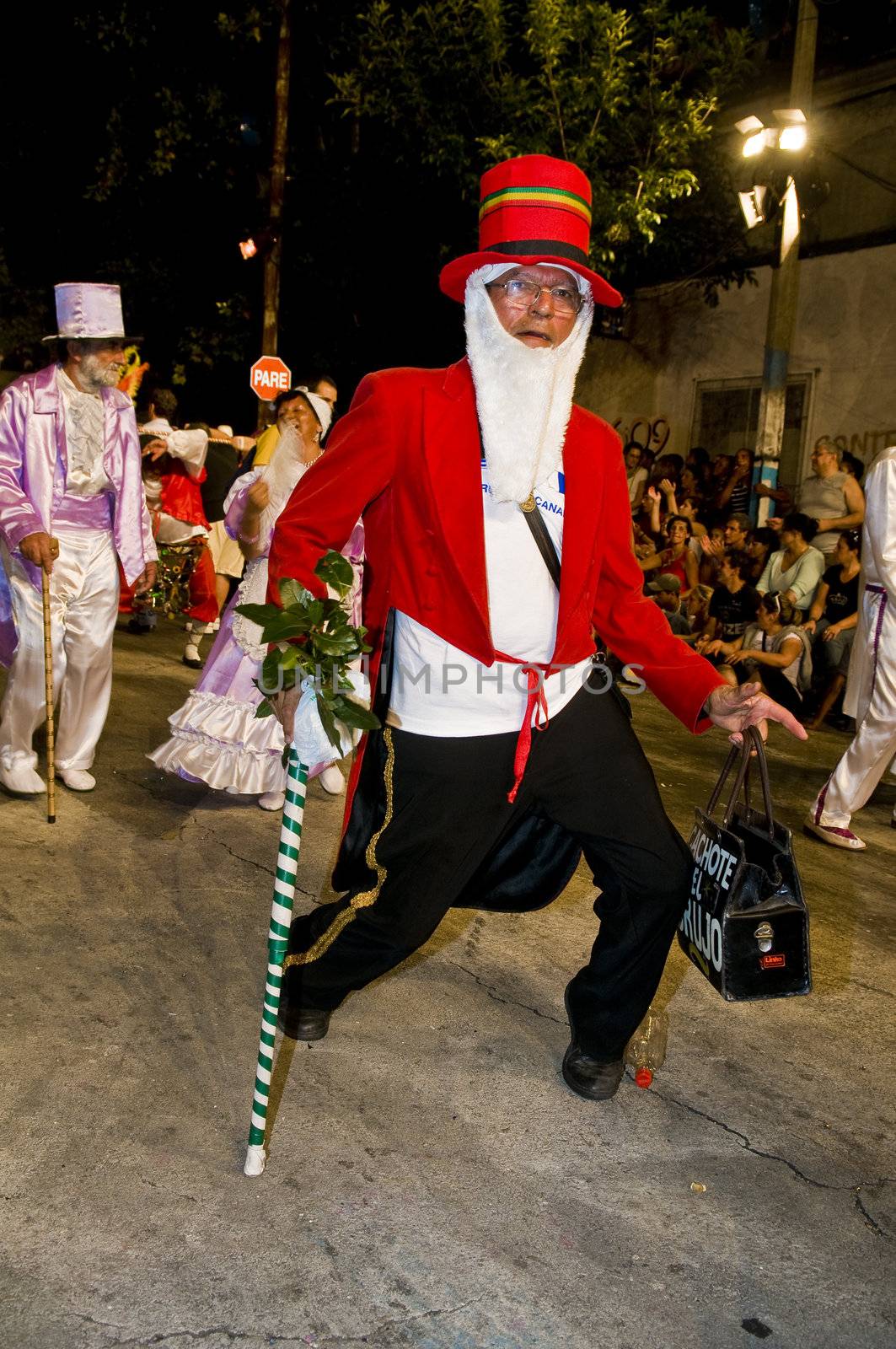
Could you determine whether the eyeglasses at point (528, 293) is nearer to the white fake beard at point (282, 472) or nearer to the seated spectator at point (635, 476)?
the white fake beard at point (282, 472)

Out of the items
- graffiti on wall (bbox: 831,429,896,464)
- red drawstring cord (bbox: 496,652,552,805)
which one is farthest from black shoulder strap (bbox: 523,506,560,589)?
graffiti on wall (bbox: 831,429,896,464)

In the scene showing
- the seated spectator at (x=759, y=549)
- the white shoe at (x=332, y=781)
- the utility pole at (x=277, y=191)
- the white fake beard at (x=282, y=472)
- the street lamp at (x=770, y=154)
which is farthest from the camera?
the utility pole at (x=277, y=191)

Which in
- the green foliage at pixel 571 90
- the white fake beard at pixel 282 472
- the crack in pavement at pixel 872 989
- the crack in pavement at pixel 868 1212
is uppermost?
the green foliage at pixel 571 90

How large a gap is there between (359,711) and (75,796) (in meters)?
3.46

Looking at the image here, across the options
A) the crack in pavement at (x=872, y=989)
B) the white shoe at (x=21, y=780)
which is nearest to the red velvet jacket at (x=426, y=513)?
the crack in pavement at (x=872, y=989)

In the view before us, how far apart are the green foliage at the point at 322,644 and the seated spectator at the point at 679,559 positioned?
30.4ft

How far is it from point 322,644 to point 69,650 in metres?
3.47

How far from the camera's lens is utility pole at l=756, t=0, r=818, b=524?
1202 centimetres

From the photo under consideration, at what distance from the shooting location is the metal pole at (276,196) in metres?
18.7

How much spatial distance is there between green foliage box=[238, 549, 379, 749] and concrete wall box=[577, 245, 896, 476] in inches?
495

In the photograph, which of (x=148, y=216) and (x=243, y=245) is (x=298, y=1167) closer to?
(x=243, y=245)

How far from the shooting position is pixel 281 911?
2.68m

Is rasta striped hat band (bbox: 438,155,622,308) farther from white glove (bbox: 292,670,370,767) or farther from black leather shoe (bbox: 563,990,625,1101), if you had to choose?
black leather shoe (bbox: 563,990,625,1101)

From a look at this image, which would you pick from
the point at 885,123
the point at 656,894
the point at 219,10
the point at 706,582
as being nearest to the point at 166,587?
the point at 706,582
